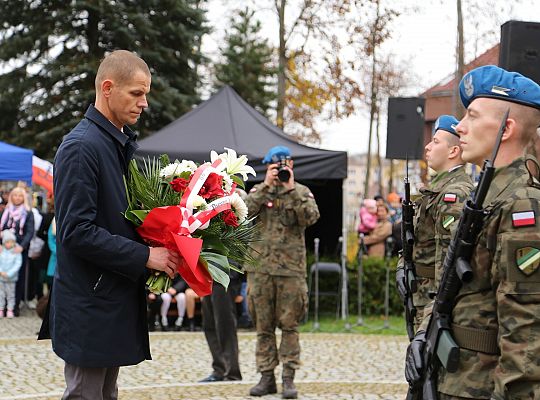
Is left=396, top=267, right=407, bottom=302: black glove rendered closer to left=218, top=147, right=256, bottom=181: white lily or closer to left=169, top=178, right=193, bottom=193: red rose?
left=218, top=147, right=256, bottom=181: white lily

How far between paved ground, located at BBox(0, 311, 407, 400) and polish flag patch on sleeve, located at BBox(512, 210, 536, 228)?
5.32m

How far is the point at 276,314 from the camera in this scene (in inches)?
317

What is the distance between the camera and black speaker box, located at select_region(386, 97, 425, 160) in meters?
7.96

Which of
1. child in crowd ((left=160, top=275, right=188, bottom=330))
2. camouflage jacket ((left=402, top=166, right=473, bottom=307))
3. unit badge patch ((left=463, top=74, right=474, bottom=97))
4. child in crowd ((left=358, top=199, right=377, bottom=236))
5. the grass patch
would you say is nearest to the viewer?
unit badge patch ((left=463, top=74, right=474, bottom=97))

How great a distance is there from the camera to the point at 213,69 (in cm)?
3559

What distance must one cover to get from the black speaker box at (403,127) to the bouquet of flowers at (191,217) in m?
3.84

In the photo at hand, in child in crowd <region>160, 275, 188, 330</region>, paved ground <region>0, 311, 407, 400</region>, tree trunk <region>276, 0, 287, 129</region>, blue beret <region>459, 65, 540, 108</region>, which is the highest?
tree trunk <region>276, 0, 287, 129</region>

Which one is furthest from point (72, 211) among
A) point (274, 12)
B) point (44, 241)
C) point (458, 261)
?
point (274, 12)

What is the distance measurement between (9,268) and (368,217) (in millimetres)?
6768

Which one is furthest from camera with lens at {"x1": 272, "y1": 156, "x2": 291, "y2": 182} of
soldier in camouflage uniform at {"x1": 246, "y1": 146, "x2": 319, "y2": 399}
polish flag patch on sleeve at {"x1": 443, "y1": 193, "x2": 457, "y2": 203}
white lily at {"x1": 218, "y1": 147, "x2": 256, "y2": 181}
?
white lily at {"x1": 218, "y1": 147, "x2": 256, "y2": 181}

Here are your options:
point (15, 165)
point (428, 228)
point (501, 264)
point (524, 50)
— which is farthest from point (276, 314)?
point (15, 165)

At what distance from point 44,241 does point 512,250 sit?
498 inches

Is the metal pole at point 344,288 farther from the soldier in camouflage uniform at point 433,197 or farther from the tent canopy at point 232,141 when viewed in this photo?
the soldier in camouflage uniform at point 433,197

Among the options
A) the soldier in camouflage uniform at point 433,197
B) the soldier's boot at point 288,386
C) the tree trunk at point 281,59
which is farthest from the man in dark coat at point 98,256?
the tree trunk at point 281,59
